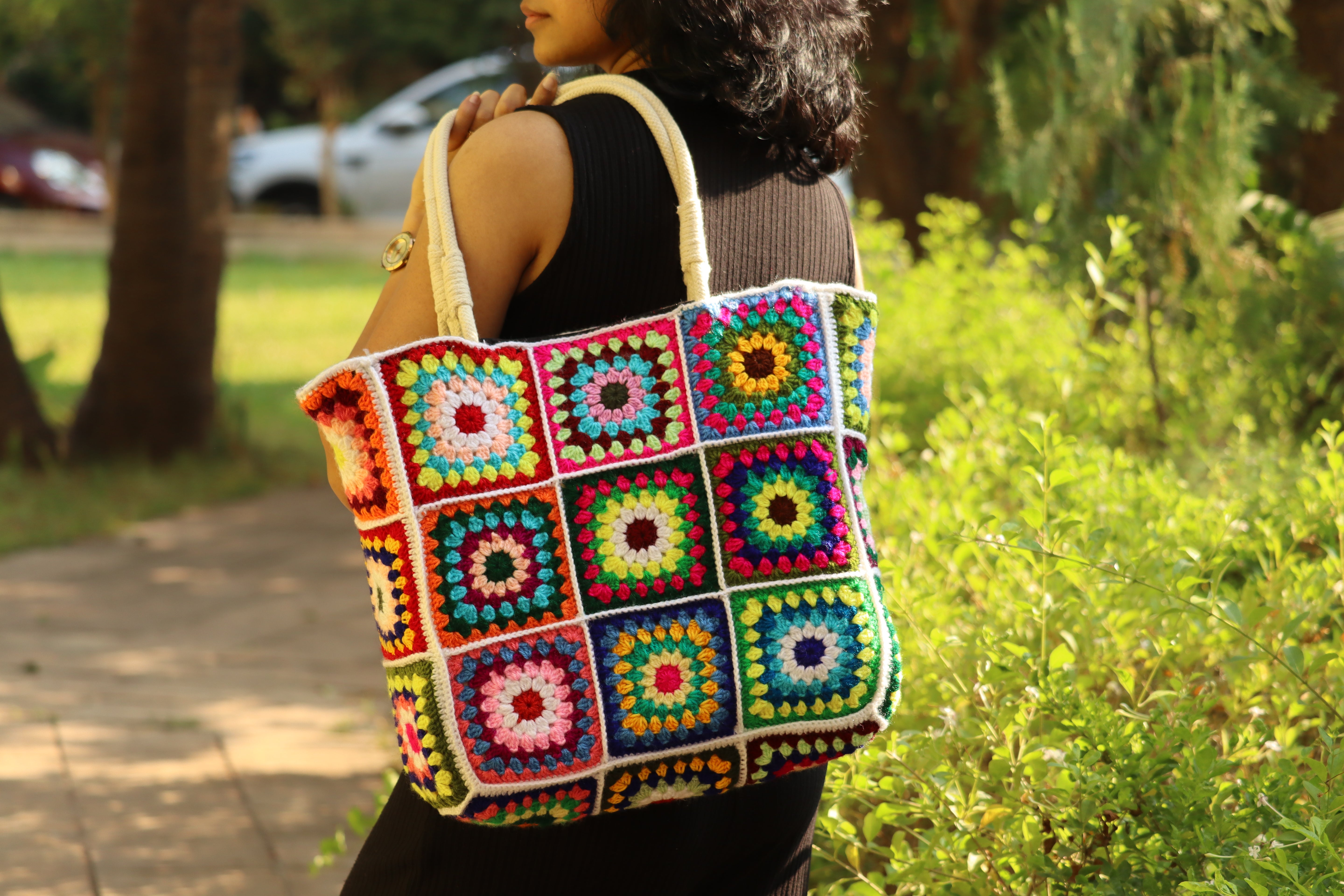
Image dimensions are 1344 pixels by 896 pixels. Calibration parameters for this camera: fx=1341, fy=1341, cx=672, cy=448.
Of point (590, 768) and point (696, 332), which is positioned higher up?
point (696, 332)

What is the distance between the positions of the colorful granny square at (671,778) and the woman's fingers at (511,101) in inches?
27.2

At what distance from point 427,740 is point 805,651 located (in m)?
0.39

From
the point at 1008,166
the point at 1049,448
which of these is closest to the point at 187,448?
the point at 1008,166

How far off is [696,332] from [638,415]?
0.10 meters

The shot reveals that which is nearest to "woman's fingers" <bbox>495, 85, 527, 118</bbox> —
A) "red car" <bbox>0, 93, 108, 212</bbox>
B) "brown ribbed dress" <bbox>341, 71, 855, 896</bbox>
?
"brown ribbed dress" <bbox>341, 71, 855, 896</bbox>

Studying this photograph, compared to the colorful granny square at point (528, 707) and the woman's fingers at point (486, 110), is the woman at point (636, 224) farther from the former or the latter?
the colorful granny square at point (528, 707)

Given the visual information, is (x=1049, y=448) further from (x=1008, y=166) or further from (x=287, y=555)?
(x=287, y=555)

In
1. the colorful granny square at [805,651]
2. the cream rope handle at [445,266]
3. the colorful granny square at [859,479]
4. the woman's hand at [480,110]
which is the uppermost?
the woman's hand at [480,110]

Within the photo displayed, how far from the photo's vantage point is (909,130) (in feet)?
22.8

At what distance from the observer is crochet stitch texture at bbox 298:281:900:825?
1272 mm

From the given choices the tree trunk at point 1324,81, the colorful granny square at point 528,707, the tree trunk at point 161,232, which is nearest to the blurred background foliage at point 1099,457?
the tree trunk at point 1324,81

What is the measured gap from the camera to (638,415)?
133 centimetres

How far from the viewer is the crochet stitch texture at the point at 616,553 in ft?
4.17

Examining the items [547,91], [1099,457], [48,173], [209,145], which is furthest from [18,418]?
[48,173]
